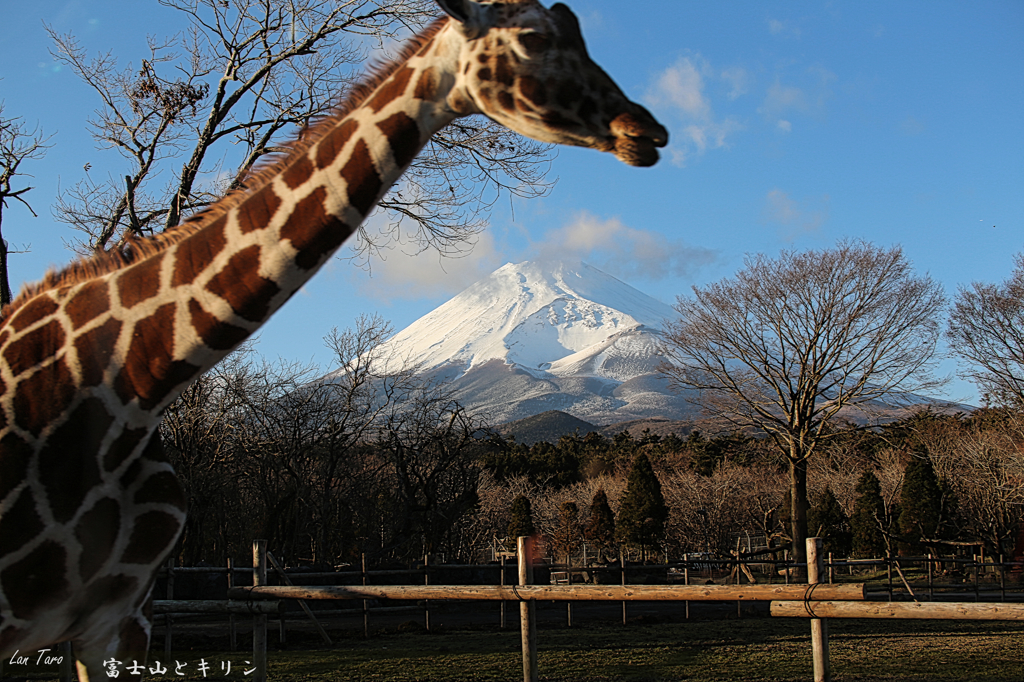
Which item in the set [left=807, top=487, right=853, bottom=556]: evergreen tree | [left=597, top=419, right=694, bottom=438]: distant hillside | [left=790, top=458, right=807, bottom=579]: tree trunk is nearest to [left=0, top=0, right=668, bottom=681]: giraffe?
[left=790, top=458, right=807, bottom=579]: tree trunk

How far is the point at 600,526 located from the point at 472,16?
3385 centimetres

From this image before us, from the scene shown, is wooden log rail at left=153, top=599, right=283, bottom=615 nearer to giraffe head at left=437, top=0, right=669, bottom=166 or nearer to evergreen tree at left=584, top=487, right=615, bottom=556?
giraffe head at left=437, top=0, right=669, bottom=166

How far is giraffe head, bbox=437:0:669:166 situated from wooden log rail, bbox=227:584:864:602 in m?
4.38

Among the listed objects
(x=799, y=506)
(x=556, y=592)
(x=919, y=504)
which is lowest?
(x=919, y=504)

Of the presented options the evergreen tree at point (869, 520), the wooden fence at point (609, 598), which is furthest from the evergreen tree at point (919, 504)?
the wooden fence at point (609, 598)

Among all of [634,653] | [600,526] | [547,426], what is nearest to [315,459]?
[634,653]

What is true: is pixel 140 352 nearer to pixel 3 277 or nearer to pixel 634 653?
pixel 3 277

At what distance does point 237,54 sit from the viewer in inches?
371

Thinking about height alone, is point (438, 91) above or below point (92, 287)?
above

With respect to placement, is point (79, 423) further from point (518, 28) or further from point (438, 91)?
point (518, 28)

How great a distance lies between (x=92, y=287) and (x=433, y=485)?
16994 mm

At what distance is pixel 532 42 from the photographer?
2328mm

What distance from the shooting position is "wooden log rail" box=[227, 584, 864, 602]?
5.77 m

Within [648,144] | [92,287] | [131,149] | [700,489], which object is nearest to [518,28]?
[648,144]
